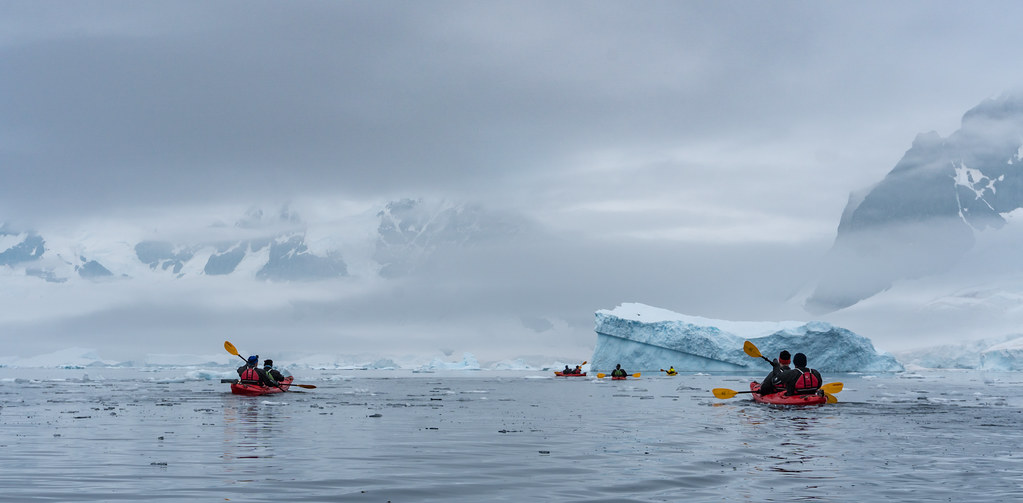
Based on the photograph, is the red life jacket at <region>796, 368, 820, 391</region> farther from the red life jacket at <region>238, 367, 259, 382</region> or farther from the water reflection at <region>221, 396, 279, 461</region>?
the red life jacket at <region>238, 367, 259, 382</region>

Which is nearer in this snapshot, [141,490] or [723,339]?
[141,490]

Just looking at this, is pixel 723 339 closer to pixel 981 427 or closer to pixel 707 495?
pixel 981 427

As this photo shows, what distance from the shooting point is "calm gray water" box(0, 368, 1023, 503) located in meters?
8.73

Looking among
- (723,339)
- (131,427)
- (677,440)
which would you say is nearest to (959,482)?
(677,440)

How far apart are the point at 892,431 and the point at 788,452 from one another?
5214 mm

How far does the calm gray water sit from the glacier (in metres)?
55.4

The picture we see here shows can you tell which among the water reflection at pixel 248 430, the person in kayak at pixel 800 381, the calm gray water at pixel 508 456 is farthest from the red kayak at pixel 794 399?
the water reflection at pixel 248 430

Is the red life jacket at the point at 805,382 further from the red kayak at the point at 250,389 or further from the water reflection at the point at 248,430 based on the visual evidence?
the red kayak at the point at 250,389

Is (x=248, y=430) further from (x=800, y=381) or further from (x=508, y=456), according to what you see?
(x=800, y=381)

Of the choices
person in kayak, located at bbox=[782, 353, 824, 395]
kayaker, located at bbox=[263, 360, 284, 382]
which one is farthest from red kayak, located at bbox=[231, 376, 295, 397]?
person in kayak, located at bbox=[782, 353, 824, 395]

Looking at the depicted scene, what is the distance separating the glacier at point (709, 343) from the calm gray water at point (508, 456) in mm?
55370

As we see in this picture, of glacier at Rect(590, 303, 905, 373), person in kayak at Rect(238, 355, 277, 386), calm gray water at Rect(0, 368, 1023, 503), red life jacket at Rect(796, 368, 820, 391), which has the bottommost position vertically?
calm gray water at Rect(0, 368, 1023, 503)

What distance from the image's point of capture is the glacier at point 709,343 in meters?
76.2

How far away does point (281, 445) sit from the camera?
44.0ft
